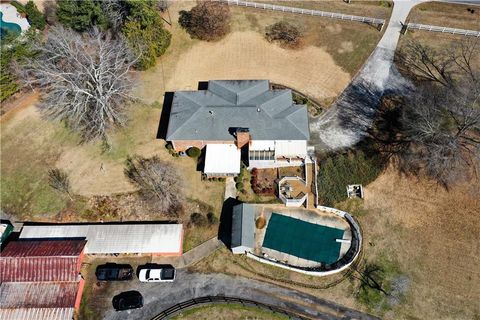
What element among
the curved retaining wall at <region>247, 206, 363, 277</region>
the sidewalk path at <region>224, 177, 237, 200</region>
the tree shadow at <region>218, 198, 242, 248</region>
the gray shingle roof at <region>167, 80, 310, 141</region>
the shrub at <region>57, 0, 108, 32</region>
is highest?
the shrub at <region>57, 0, 108, 32</region>

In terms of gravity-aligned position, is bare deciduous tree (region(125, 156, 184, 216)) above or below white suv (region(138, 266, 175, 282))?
above

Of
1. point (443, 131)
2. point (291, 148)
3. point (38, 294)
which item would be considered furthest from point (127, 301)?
point (443, 131)

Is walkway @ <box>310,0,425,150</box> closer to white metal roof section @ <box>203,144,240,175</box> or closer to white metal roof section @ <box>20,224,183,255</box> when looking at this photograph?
white metal roof section @ <box>203,144,240,175</box>

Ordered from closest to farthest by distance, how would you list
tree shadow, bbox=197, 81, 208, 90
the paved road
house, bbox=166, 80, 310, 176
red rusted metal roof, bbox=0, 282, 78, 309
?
red rusted metal roof, bbox=0, 282, 78, 309 < the paved road < house, bbox=166, 80, 310, 176 < tree shadow, bbox=197, 81, 208, 90

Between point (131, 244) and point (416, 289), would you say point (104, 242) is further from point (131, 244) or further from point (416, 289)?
point (416, 289)

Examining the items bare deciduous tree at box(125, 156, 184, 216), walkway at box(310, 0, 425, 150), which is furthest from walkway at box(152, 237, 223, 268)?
walkway at box(310, 0, 425, 150)

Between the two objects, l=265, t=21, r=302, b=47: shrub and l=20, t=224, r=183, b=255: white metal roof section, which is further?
l=265, t=21, r=302, b=47: shrub
